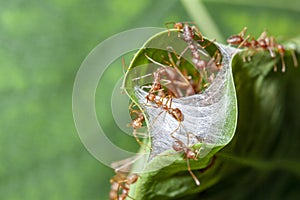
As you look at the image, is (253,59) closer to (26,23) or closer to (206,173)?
(206,173)

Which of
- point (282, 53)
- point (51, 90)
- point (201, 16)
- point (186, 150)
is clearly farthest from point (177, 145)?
point (201, 16)

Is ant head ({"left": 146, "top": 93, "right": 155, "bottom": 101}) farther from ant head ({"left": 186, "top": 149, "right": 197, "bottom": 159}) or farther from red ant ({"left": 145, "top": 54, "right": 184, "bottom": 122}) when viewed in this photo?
ant head ({"left": 186, "top": 149, "right": 197, "bottom": 159})

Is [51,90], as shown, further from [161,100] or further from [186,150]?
[186,150]

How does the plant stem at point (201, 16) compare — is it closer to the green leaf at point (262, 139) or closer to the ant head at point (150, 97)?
the green leaf at point (262, 139)

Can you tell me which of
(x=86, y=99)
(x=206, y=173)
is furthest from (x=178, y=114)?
(x=86, y=99)

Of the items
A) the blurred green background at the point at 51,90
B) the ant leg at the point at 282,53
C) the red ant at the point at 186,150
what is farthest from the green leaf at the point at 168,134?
the blurred green background at the point at 51,90

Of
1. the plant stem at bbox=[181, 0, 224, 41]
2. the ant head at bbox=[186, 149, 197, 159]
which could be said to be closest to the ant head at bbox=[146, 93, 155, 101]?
the ant head at bbox=[186, 149, 197, 159]
